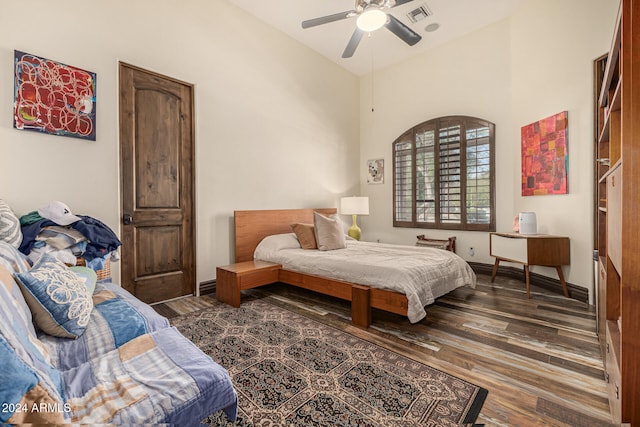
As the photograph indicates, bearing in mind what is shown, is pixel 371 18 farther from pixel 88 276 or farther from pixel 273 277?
pixel 88 276

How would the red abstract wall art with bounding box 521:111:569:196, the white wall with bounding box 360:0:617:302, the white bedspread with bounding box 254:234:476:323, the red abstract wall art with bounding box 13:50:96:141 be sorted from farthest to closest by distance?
the red abstract wall art with bounding box 521:111:569:196 < the white wall with bounding box 360:0:617:302 < the white bedspread with bounding box 254:234:476:323 < the red abstract wall art with bounding box 13:50:96:141

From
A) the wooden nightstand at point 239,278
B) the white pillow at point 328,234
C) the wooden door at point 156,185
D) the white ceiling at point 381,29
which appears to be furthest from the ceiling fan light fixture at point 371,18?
the wooden nightstand at point 239,278

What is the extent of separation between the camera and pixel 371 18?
8.82ft

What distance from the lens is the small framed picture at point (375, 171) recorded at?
5.48 m

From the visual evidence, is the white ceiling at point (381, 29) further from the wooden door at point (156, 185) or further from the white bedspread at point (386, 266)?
the white bedspread at point (386, 266)

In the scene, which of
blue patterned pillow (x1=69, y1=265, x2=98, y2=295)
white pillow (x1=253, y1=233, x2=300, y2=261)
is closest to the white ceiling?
white pillow (x1=253, y1=233, x2=300, y2=261)

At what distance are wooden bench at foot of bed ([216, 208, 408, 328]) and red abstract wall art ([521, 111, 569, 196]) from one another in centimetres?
245

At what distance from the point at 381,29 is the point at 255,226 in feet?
10.4

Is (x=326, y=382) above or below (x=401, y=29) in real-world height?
below

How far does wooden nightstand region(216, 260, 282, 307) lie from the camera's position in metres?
3.01

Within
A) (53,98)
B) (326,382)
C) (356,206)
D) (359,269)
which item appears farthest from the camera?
(356,206)

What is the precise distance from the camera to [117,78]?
283 cm

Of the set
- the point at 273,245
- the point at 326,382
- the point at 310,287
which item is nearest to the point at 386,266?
the point at 310,287

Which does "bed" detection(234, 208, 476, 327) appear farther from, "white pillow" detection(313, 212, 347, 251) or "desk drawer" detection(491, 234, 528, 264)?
"desk drawer" detection(491, 234, 528, 264)
